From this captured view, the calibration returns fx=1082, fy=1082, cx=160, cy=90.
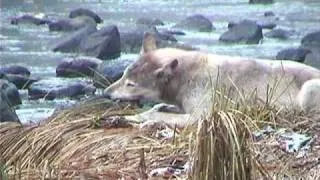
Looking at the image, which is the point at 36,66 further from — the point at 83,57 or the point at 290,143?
the point at 290,143

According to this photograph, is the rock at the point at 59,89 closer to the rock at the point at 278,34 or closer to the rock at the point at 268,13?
the rock at the point at 278,34

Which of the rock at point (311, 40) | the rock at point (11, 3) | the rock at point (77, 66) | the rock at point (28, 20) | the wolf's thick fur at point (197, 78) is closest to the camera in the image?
the wolf's thick fur at point (197, 78)

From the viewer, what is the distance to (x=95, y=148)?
21.8 ft

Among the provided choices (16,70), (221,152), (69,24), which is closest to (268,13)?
(69,24)

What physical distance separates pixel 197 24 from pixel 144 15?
286 cm

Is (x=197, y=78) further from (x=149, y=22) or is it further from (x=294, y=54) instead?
(x=149, y=22)

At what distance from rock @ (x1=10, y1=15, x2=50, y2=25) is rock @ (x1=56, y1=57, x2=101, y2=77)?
5.77 meters

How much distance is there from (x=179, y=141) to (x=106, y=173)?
69 centimetres

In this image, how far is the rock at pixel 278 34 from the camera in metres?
21.7

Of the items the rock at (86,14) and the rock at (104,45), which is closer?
the rock at (104,45)

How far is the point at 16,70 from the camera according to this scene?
16547 millimetres

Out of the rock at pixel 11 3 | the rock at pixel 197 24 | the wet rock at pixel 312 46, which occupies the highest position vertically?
the wet rock at pixel 312 46

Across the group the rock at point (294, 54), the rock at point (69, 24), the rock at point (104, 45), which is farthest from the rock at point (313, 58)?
the rock at point (69, 24)

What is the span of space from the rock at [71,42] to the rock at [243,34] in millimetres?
2610
